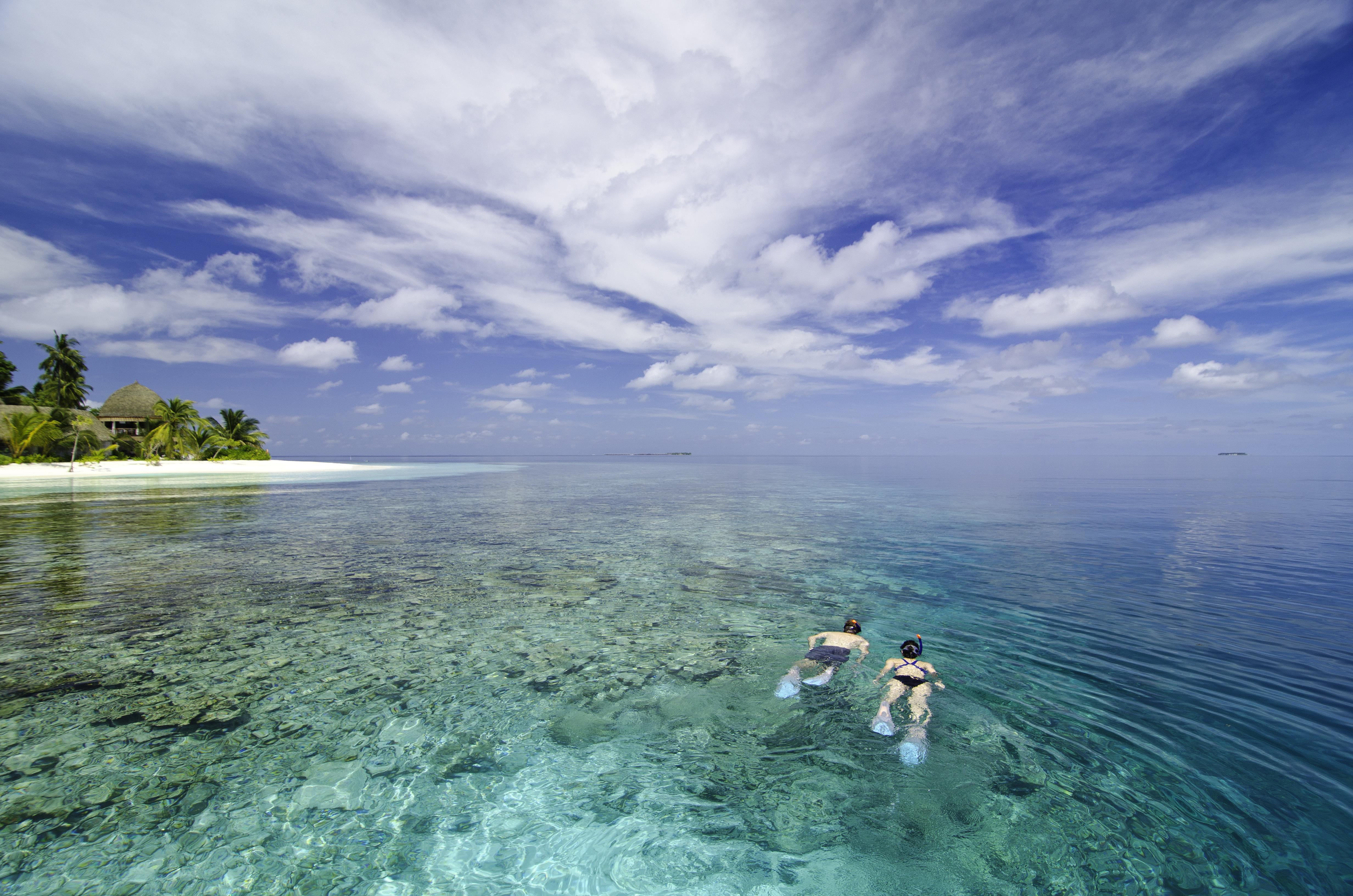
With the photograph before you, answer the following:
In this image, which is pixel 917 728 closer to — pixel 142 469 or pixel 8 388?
pixel 142 469

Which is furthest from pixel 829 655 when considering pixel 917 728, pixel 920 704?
pixel 917 728

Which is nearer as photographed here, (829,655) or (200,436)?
(829,655)

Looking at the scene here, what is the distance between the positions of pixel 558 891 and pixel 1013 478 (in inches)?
3469

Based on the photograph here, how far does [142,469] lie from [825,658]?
96748mm

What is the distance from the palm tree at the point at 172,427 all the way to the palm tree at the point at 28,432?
935 cm

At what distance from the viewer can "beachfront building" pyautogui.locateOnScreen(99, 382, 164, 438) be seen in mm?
82188

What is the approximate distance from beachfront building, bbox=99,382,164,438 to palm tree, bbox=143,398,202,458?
3662mm

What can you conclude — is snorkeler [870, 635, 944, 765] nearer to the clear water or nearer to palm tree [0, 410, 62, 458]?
the clear water

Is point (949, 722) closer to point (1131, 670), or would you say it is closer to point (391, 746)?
point (1131, 670)

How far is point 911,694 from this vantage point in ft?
31.2

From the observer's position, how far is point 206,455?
8575 cm

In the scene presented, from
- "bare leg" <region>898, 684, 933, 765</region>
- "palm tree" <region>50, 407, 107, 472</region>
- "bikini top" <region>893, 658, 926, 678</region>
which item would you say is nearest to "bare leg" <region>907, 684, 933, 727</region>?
"bare leg" <region>898, 684, 933, 765</region>

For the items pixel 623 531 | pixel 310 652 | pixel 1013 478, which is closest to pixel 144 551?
pixel 310 652

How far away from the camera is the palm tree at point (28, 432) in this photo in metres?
63.0
